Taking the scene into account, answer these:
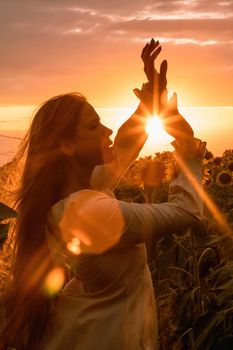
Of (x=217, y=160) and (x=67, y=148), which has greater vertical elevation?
(x=67, y=148)

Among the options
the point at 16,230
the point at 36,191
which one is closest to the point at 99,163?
the point at 36,191

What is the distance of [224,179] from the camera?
493 centimetres

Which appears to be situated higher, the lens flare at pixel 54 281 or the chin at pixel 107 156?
the chin at pixel 107 156

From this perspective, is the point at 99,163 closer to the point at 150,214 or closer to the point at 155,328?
the point at 150,214

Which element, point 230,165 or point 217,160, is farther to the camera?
point 217,160

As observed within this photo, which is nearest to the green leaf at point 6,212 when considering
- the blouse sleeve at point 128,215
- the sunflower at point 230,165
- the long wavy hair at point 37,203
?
the blouse sleeve at point 128,215

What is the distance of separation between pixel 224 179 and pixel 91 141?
9.07 ft

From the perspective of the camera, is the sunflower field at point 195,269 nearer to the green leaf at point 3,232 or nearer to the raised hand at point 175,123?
the raised hand at point 175,123

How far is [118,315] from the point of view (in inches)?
83.7

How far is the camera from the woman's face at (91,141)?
7.40 feet

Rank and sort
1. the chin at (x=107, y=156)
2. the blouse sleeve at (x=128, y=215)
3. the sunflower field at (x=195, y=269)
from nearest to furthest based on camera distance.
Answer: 1. the blouse sleeve at (x=128, y=215)
2. the chin at (x=107, y=156)
3. the sunflower field at (x=195, y=269)

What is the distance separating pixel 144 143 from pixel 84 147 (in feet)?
0.83

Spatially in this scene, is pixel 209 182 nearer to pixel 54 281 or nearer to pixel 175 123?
pixel 54 281

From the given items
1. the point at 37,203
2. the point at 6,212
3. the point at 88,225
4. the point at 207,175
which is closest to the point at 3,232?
the point at 6,212
